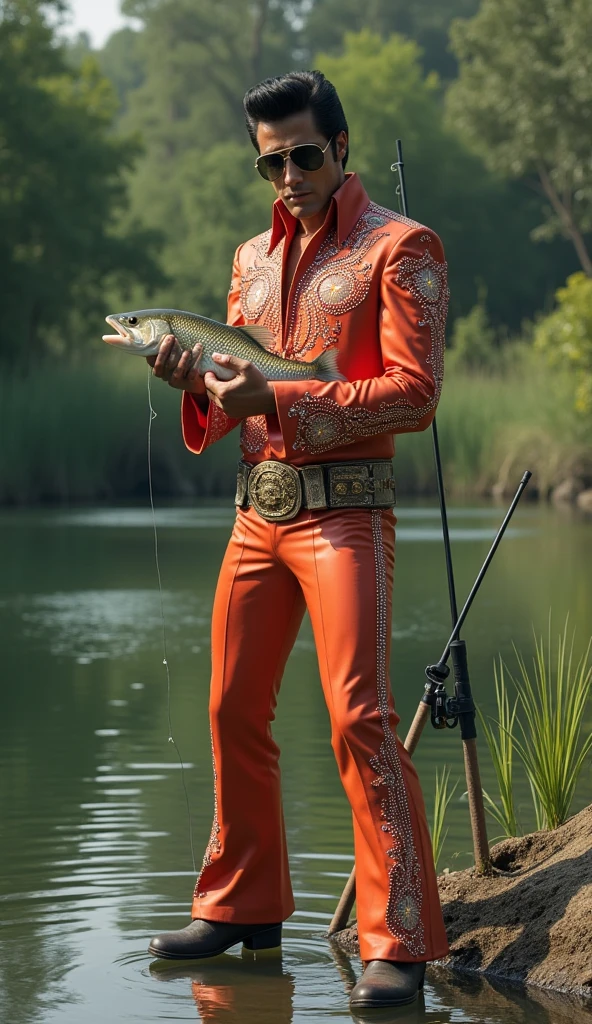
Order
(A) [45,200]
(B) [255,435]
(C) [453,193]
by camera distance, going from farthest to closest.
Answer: (C) [453,193], (A) [45,200], (B) [255,435]

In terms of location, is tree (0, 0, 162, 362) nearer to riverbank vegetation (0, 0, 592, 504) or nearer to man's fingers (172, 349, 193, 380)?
riverbank vegetation (0, 0, 592, 504)

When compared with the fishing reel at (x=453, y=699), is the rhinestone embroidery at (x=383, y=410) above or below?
above

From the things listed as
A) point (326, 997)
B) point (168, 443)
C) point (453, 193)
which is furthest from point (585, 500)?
point (453, 193)

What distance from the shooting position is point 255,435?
476 cm

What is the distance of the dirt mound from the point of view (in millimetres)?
4680

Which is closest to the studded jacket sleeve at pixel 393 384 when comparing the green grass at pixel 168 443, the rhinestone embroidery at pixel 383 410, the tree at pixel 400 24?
the rhinestone embroidery at pixel 383 410

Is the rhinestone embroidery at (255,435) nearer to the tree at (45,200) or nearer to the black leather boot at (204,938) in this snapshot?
the black leather boot at (204,938)

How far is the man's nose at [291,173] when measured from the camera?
4.64m

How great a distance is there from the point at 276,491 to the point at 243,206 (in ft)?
196

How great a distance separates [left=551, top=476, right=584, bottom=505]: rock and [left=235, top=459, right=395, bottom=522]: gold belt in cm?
2650

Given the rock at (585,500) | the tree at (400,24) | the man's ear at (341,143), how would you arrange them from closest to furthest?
the man's ear at (341,143), the rock at (585,500), the tree at (400,24)

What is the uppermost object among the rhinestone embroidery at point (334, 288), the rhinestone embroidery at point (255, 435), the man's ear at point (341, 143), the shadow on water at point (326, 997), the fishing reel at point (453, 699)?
the man's ear at point (341, 143)

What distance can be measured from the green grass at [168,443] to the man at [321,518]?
25746mm

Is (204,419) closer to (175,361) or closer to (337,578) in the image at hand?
(175,361)
